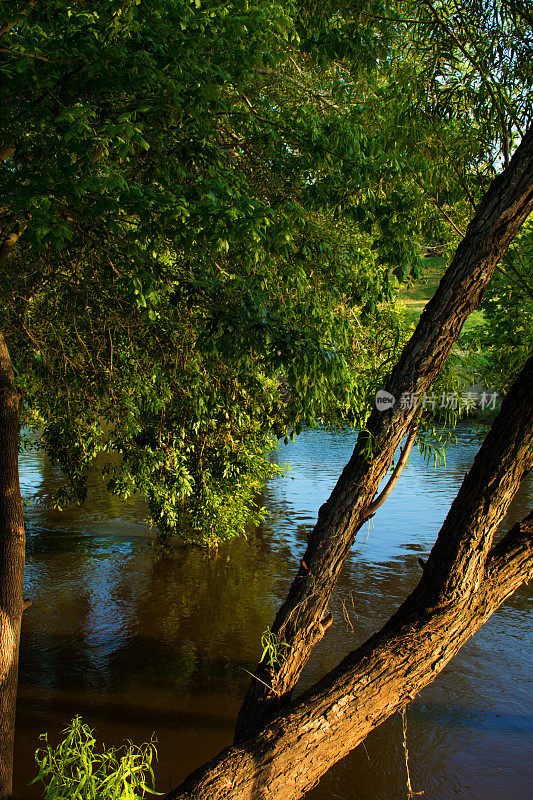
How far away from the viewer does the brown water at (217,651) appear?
19.5ft

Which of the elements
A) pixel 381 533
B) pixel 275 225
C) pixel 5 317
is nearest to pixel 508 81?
pixel 275 225

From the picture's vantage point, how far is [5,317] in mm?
5719

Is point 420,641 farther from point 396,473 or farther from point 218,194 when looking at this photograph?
point 218,194

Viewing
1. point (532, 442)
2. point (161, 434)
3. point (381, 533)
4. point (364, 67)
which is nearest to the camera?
point (532, 442)

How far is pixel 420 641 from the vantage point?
9.45 ft

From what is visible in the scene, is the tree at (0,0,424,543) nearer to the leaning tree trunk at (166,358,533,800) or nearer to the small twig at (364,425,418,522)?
the small twig at (364,425,418,522)

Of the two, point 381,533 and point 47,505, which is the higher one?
point 381,533

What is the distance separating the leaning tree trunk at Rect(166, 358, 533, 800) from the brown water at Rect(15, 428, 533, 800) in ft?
1.28

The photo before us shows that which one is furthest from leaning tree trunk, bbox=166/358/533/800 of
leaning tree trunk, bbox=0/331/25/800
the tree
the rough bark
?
leaning tree trunk, bbox=0/331/25/800

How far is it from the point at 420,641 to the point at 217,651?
5.71m

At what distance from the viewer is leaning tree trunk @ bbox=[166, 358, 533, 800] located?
277 centimetres

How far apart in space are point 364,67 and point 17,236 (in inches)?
119

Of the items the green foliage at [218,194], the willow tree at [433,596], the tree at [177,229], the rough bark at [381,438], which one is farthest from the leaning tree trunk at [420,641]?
the tree at [177,229]

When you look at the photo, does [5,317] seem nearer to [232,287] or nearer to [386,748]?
[232,287]
